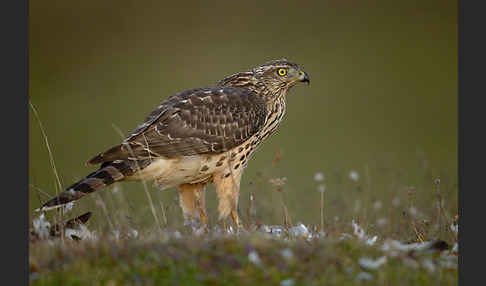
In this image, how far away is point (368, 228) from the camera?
6727 millimetres

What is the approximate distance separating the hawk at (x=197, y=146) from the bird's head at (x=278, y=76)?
0.15m

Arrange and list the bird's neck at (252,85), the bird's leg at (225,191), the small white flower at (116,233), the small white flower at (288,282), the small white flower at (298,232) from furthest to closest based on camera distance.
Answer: the bird's neck at (252,85), the bird's leg at (225,191), the small white flower at (298,232), the small white flower at (116,233), the small white flower at (288,282)

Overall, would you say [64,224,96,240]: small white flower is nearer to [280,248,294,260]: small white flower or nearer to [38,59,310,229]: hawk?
[38,59,310,229]: hawk

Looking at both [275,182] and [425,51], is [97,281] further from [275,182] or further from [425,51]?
[425,51]

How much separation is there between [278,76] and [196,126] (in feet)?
5.52

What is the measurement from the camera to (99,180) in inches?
263

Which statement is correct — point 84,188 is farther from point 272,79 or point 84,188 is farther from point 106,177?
point 272,79

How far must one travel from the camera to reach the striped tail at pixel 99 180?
6.11m

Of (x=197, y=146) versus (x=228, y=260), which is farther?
(x=197, y=146)

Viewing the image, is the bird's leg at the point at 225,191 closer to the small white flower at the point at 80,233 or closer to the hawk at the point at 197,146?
the hawk at the point at 197,146

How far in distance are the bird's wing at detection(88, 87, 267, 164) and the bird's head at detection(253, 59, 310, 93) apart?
0.48 m

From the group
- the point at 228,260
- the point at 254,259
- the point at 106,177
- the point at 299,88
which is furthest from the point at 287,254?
the point at 299,88

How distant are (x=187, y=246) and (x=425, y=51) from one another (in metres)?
28.6

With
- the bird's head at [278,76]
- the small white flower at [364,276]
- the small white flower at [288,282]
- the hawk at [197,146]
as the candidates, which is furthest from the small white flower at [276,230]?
the bird's head at [278,76]
